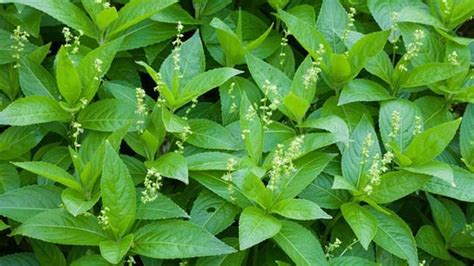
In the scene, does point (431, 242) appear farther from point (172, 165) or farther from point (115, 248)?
point (115, 248)

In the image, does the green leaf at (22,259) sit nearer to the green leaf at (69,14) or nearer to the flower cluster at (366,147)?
the green leaf at (69,14)

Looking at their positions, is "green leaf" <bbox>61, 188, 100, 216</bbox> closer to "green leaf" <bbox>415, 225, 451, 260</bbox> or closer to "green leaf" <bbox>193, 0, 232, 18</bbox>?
"green leaf" <bbox>193, 0, 232, 18</bbox>

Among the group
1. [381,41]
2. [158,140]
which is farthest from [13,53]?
[381,41]

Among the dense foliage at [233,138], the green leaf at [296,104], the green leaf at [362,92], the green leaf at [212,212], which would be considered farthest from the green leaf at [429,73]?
the green leaf at [212,212]

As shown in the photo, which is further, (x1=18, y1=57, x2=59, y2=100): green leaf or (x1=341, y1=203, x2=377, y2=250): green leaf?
(x1=18, y1=57, x2=59, y2=100): green leaf

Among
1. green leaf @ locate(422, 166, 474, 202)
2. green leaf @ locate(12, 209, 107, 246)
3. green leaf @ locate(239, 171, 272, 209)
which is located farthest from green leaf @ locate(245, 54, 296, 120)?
green leaf @ locate(12, 209, 107, 246)

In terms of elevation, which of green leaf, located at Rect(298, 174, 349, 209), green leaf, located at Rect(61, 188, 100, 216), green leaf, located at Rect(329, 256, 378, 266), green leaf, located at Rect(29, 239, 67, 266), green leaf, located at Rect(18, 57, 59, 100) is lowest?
green leaf, located at Rect(29, 239, 67, 266)
